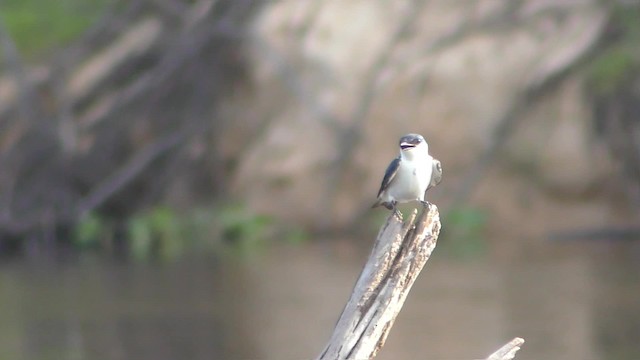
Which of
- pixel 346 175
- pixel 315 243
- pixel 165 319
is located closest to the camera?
pixel 165 319

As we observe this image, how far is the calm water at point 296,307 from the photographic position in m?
10.2

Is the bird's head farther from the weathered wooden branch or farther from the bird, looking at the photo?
the weathered wooden branch

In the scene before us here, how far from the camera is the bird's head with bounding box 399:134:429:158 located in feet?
18.5

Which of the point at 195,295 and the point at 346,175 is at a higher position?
the point at 346,175

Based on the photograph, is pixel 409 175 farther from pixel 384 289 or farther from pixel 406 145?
pixel 384 289

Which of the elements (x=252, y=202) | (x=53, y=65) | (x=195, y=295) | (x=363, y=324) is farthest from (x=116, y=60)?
(x=363, y=324)

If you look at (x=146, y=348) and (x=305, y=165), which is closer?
(x=146, y=348)

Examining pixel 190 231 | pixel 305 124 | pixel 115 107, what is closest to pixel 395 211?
pixel 190 231

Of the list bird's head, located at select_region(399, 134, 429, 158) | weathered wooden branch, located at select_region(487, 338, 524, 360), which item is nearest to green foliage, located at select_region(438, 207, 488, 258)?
bird's head, located at select_region(399, 134, 429, 158)

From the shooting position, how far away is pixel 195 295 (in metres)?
12.8

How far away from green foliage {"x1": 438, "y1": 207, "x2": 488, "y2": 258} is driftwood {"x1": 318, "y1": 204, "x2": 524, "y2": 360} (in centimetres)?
1082

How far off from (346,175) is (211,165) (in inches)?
75.8

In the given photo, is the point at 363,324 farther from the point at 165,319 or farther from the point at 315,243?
the point at 315,243

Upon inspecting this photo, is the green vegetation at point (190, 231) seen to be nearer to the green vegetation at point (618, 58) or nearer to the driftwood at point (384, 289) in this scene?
the green vegetation at point (618, 58)
